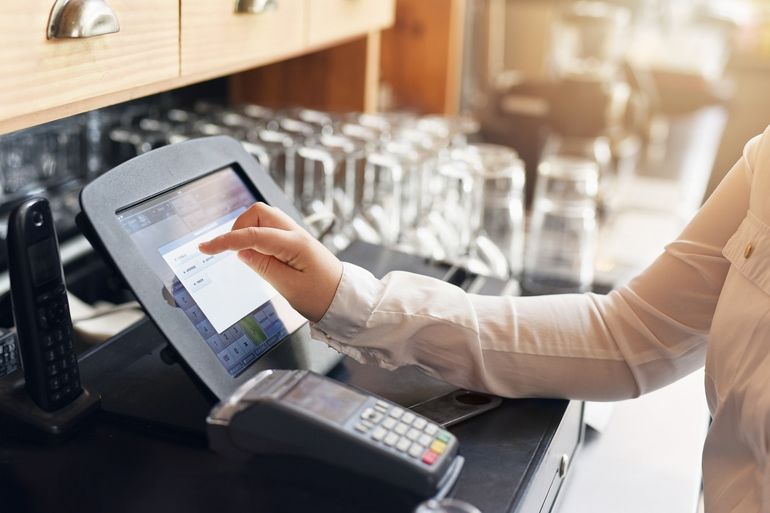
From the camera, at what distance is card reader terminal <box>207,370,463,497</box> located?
0.77 meters

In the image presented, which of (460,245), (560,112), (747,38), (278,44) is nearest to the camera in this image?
(278,44)

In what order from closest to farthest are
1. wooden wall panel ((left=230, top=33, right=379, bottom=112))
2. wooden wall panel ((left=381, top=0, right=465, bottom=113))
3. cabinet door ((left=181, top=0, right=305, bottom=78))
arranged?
cabinet door ((left=181, top=0, right=305, bottom=78))
wooden wall panel ((left=230, top=33, right=379, bottom=112))
wooden wall panel ((left=381, top=0, right=465, bottom=113))

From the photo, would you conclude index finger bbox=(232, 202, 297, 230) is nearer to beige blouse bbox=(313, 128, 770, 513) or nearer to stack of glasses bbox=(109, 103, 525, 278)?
beige blouse bbox=(313, 128, 770, 513)

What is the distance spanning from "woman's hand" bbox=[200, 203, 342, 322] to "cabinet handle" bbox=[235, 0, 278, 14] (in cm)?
34

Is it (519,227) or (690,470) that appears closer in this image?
(690,470)

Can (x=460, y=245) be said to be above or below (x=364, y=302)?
below

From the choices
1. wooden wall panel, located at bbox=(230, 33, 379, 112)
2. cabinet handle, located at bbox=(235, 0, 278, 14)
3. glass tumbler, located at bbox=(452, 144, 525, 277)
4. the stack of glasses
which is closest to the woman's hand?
cabinet handle, located at bbox=(235, 0, 278, 14)

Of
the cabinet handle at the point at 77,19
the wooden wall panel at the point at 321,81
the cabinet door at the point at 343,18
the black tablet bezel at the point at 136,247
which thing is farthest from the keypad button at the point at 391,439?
the wooden wall panel at the point at 321,81

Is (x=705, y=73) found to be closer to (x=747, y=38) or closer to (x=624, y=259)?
(x=624, y=259)

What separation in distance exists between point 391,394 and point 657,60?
12.6 ft

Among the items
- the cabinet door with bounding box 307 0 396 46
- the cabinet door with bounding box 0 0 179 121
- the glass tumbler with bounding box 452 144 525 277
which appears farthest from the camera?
the glass tumbler with bounding box 452 144 525 277

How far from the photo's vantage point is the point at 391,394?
1.07m

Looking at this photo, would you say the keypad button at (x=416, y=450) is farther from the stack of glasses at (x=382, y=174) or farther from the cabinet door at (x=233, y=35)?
the stack of glasses at (x=382, y=174)

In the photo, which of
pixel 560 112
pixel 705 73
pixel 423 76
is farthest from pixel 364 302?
pixel 705 73
